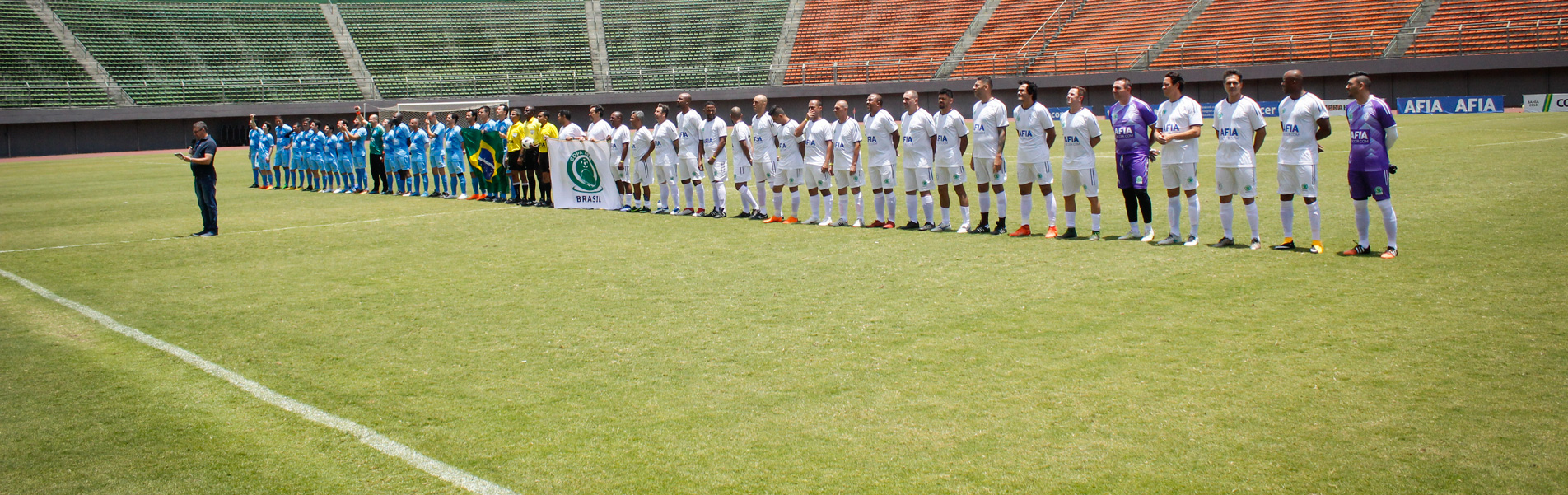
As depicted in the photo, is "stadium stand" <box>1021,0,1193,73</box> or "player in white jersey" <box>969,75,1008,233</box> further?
"stadium stand" <box>1021,0,1193,73</box>

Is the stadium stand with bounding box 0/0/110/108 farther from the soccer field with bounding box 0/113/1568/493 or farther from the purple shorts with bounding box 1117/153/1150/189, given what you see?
the purple shorts with bounding box 1117/153/1150/189

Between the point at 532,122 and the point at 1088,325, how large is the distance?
1244 cm

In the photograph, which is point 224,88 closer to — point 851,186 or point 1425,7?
point 851,186

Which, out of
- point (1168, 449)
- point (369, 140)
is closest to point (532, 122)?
point (369, 140)

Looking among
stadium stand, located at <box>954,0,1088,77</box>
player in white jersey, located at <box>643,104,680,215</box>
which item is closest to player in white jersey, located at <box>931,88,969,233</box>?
player in white jersey, located at <box>643,104,680,215</box>

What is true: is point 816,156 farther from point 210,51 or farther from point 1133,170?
point 210,51

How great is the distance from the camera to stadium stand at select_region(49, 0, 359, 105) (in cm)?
4488

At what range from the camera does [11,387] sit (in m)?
6.38

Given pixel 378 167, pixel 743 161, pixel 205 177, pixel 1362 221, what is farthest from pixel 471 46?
pixel 1362 221

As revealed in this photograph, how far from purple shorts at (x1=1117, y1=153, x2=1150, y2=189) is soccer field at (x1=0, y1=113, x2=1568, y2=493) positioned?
759 mm

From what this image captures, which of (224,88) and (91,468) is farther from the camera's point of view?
(224,88)

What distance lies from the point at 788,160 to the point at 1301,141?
21.8 ft

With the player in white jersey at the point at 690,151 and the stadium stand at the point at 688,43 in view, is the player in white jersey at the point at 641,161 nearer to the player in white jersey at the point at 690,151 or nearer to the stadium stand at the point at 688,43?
the player in white jersey at the point at 690,151

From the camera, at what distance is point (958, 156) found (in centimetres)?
1232
